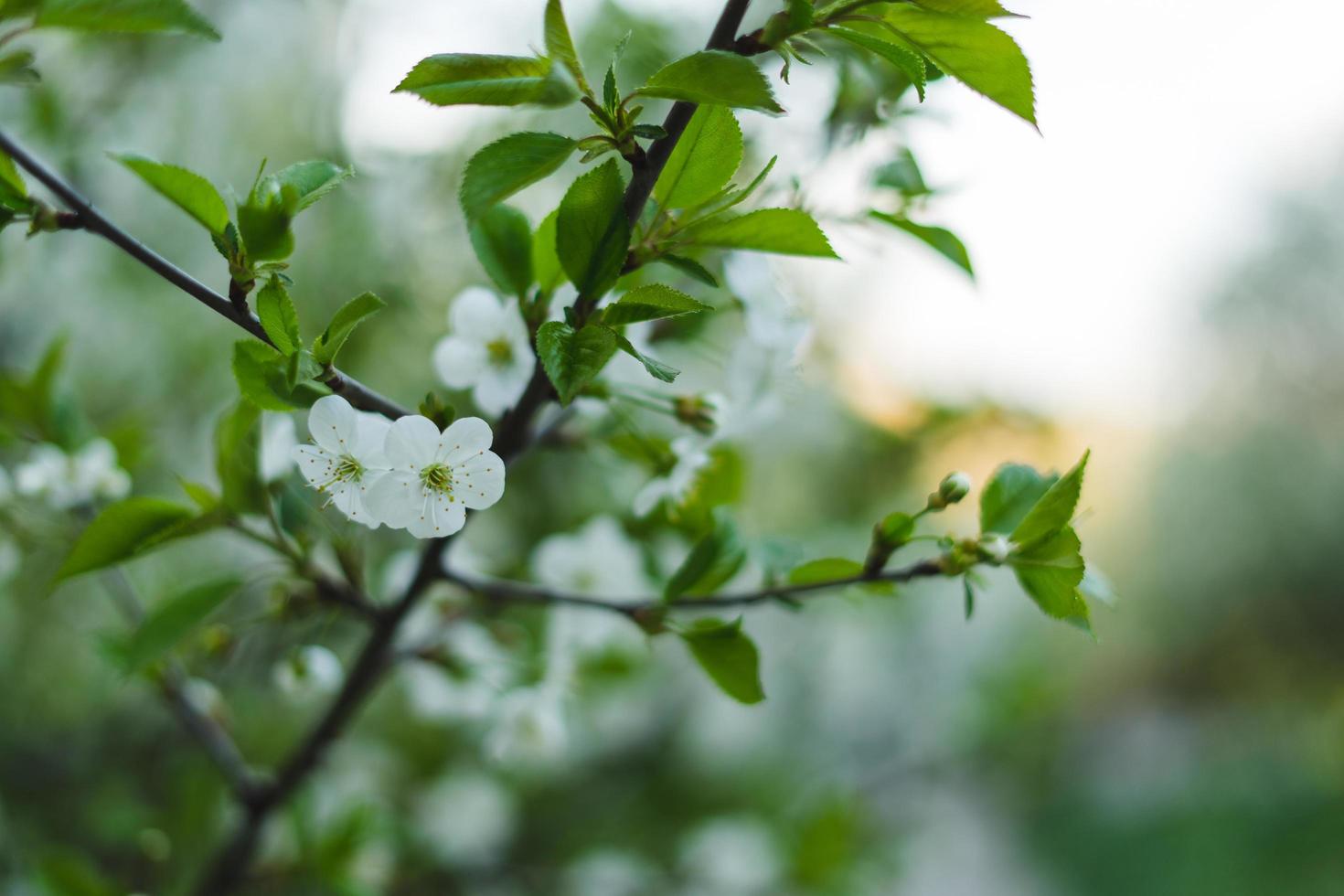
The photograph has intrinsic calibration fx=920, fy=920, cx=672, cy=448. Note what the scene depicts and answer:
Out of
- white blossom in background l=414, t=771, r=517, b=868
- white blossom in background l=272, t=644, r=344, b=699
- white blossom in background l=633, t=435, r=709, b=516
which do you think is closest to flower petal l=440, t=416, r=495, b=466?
white blossom in background l=633, t=435, r=709, b=516

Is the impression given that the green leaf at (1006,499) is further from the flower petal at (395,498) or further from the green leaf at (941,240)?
the flower petal at (395,498)

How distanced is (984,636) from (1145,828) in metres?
1.26

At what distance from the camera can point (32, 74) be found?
27 cm

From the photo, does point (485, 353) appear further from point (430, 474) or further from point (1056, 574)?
point (1056, 574)

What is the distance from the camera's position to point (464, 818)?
80 centimetres

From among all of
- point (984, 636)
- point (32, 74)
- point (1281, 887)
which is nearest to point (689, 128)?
point (32, 74)

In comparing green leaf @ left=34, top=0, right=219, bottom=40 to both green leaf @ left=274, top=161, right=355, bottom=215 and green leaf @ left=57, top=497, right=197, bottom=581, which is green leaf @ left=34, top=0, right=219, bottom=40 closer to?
green leaf @ left=274, top=161, right=355, bottom=215

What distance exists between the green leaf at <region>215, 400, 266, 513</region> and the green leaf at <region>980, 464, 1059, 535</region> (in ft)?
0.92

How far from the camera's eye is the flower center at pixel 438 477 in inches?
11.1

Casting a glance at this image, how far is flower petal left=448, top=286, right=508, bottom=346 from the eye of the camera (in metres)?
0.36

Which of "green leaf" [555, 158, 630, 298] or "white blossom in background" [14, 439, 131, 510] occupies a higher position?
"green leaf" [555, 158, 630, 298]

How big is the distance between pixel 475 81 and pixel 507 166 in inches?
0.9

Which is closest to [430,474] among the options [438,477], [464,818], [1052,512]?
[438,477]

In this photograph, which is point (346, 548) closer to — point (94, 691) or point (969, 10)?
point (969, 10)
